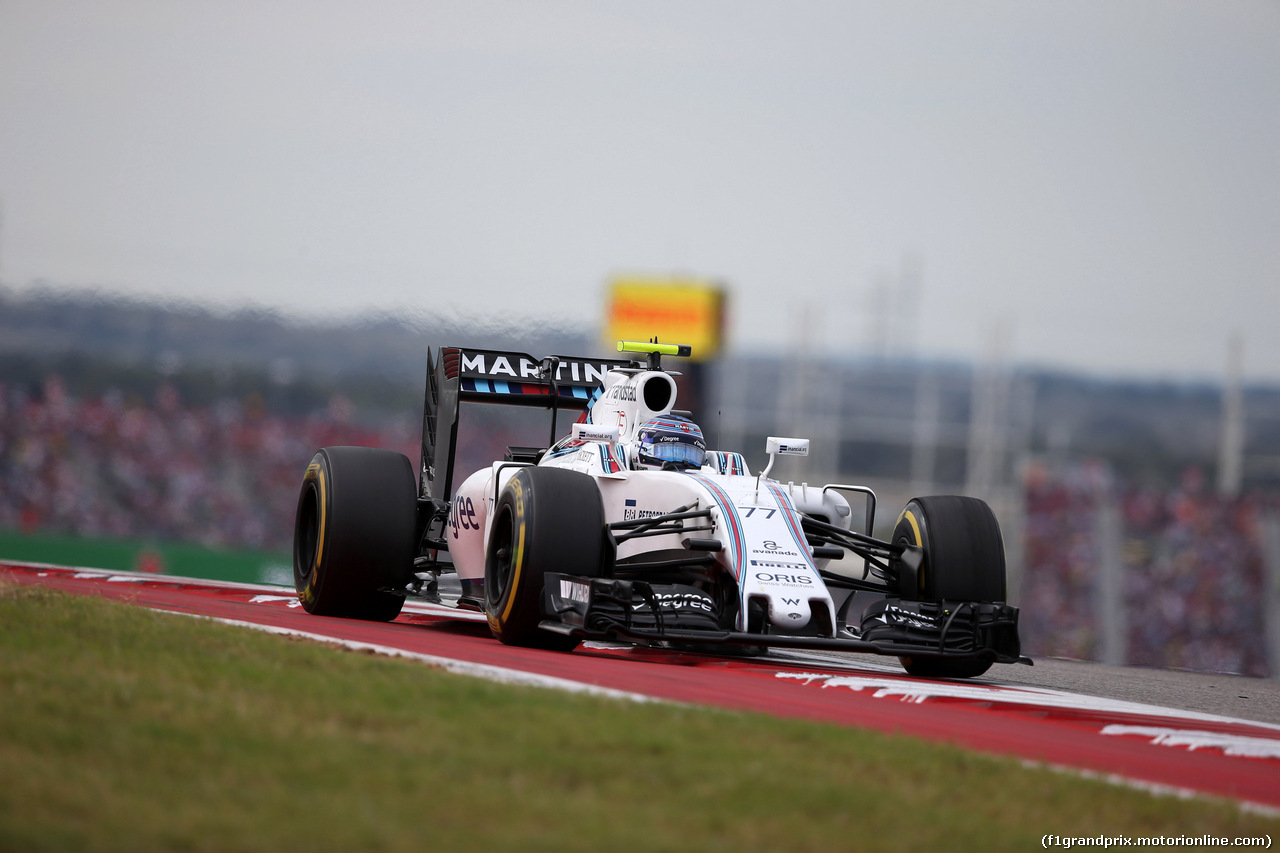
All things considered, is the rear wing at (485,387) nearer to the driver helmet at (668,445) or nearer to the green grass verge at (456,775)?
the driver helmet at (668,445)

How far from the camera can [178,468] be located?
25875 millimetres

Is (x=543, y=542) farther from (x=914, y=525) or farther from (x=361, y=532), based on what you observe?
(x=914, y=525)

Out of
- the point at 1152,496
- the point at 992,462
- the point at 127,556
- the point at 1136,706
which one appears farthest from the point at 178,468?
the point at 1136,706

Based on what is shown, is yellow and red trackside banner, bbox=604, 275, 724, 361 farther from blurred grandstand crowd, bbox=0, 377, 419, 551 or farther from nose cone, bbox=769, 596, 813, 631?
nose cone, bbox=769, 596, 813, 631

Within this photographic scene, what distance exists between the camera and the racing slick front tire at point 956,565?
9.62 m

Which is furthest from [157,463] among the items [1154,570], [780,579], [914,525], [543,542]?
[780,579]

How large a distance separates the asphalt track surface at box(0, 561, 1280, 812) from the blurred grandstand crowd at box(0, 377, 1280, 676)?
14.6m

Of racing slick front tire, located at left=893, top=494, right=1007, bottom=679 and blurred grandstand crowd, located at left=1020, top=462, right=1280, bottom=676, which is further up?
racing slick front tire, located at left=893, top=494, right=1007, bottom=679

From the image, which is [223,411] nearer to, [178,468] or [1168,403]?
[178,468]

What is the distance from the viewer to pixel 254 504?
2608cm

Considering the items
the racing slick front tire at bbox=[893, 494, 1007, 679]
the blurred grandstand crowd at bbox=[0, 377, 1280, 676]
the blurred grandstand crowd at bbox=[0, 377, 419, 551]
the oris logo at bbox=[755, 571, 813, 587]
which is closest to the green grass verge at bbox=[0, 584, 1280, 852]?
the oris logo at bbox=[755, 571, 813, 587]

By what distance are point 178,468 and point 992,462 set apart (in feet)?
54.7

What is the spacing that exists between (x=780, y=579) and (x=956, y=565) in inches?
66.8

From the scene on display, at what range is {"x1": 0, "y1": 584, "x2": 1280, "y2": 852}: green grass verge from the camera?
382 cm
